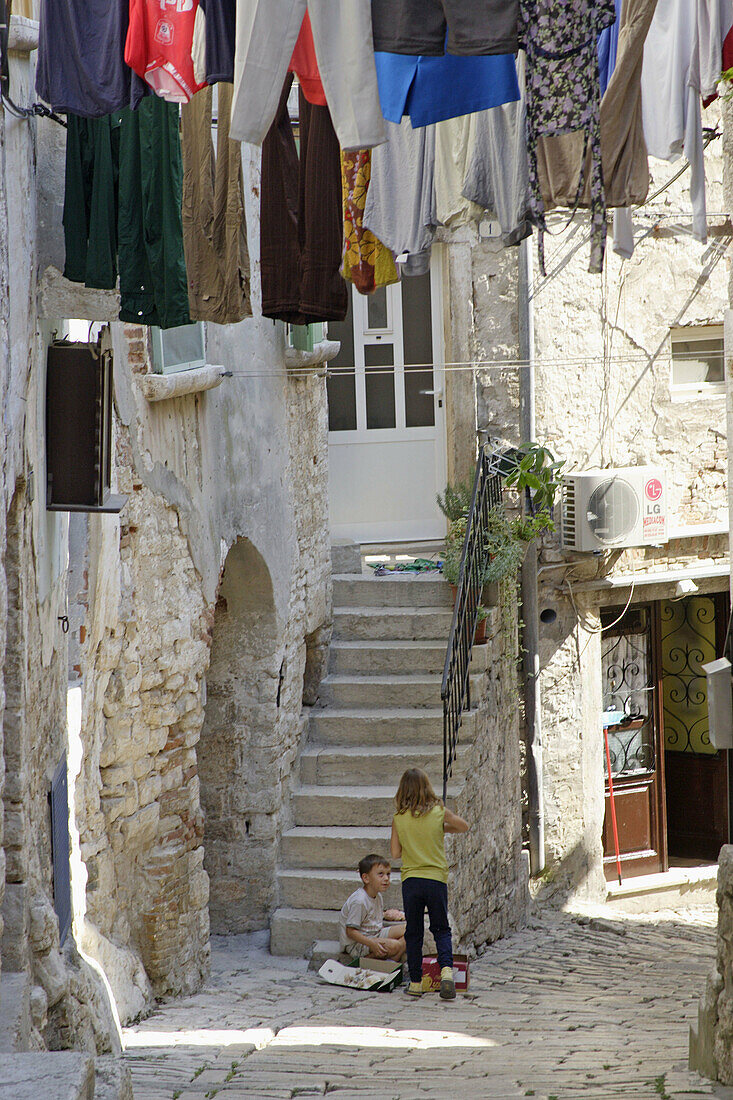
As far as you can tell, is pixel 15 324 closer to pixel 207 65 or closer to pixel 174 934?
pixel 207 65

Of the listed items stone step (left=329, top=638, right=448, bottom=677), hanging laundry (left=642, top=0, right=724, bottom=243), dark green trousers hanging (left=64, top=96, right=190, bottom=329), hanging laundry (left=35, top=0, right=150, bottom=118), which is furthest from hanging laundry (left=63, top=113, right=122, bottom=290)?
stone step (left=329, top=638, right=448, bottom=677)

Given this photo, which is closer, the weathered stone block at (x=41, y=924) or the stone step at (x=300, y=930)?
the weathered stone block at (x=41, y=924)

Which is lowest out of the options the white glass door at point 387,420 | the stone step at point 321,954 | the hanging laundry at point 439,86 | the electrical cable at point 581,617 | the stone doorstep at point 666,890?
the stone doorstep at point 666,890

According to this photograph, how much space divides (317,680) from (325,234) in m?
5.12

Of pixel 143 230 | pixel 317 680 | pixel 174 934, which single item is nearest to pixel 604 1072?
pixel 174 934

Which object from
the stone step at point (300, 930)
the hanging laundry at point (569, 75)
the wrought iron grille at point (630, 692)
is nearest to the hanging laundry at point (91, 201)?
the hanging laundry at point (569, 75)

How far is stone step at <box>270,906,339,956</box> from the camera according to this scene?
8.41m

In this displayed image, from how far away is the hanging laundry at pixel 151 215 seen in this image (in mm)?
5426

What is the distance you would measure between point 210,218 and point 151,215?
0.26 metres

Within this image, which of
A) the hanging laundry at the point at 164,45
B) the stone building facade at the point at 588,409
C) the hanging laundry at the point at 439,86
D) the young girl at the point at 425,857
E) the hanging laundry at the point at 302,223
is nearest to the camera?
the hanging laundry at the point at 439,86

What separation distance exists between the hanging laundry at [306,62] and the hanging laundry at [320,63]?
363 mm

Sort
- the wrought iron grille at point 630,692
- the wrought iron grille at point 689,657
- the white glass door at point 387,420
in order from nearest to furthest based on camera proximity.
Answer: the white glass door at point 387,420, the wrought iron grille at point 630,692, the wrought iron grille at point 689,657

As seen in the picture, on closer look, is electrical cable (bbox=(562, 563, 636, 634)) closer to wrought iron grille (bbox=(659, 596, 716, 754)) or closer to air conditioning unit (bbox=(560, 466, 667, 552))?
air conditioning unit (bbox=(560, 466, 667, 552))

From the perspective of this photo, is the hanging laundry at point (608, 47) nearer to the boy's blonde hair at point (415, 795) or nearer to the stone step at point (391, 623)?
the boy's blonde hair at point (415, 795)
